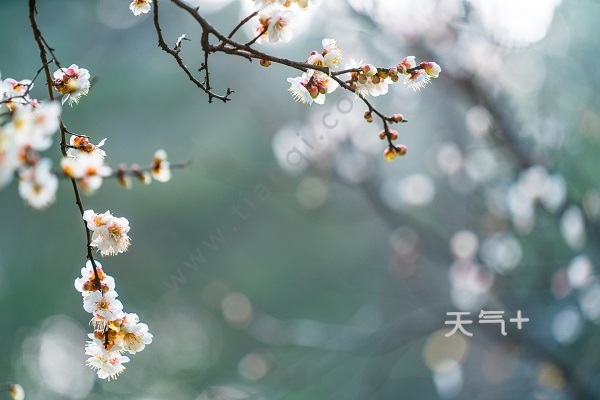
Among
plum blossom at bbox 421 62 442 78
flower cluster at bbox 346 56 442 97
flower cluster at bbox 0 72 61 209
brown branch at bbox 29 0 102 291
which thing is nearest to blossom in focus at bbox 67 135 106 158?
brown branch at bbox 29 0 102 291

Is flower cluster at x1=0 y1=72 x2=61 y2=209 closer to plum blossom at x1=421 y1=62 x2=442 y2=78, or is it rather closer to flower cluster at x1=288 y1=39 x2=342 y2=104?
flower cluster at x1=288 y1=39 x2=342 y2=104

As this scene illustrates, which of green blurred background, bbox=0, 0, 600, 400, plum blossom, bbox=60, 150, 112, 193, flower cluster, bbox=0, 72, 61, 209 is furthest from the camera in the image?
green blurred background, bbox=0, 0, 600, 400

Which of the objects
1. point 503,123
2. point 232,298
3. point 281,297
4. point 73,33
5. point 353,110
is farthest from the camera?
point 281,297

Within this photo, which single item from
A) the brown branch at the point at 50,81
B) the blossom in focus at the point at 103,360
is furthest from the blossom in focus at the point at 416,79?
the blossom in focus at the point at 103,360

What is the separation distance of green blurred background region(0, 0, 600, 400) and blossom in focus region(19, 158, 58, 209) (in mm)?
2045

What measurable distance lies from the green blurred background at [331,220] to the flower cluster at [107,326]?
1819 mm

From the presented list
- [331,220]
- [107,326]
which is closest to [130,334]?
[107,326]

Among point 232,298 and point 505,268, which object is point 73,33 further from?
point 505,268

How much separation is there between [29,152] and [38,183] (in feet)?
0.11

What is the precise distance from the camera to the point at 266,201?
23.5 ft

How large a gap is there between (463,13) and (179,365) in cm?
525

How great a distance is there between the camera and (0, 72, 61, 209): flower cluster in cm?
58

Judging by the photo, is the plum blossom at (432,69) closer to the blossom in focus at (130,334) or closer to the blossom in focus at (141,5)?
the blossom in focus at (141,5)

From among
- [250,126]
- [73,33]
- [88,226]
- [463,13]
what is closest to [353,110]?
[463,13]
